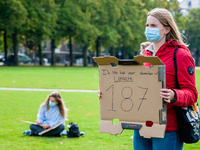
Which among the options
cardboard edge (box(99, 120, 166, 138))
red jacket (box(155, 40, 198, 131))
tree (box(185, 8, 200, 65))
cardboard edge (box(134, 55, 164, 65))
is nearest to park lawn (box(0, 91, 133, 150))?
cardboard edge (box(99, 120, 166, 138))

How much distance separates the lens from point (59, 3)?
4031 centimetres

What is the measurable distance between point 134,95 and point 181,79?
0.40m

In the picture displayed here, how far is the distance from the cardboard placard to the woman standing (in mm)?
113

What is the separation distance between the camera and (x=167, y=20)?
2707 mm

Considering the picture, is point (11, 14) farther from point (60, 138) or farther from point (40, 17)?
point (60, 138)

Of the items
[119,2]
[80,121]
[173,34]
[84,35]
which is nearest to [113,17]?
[119,2]

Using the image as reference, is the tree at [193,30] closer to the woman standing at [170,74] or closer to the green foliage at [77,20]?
the green foliage at [77,20]

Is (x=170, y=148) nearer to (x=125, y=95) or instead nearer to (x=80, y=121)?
(x=125, y=95)

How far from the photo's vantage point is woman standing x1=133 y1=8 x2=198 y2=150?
248 centimetres

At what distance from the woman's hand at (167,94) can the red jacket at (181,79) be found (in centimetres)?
4

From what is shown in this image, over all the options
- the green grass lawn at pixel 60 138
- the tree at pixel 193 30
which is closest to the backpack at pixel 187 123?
the green grass lawn at pixel 60 138

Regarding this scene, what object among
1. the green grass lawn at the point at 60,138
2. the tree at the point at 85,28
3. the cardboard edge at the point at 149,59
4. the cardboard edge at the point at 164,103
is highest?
the tree at the point at 85,28

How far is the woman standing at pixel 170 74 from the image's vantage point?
8.14 feet

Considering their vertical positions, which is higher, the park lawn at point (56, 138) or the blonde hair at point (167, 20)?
the blonde hair at point (167, 20)
